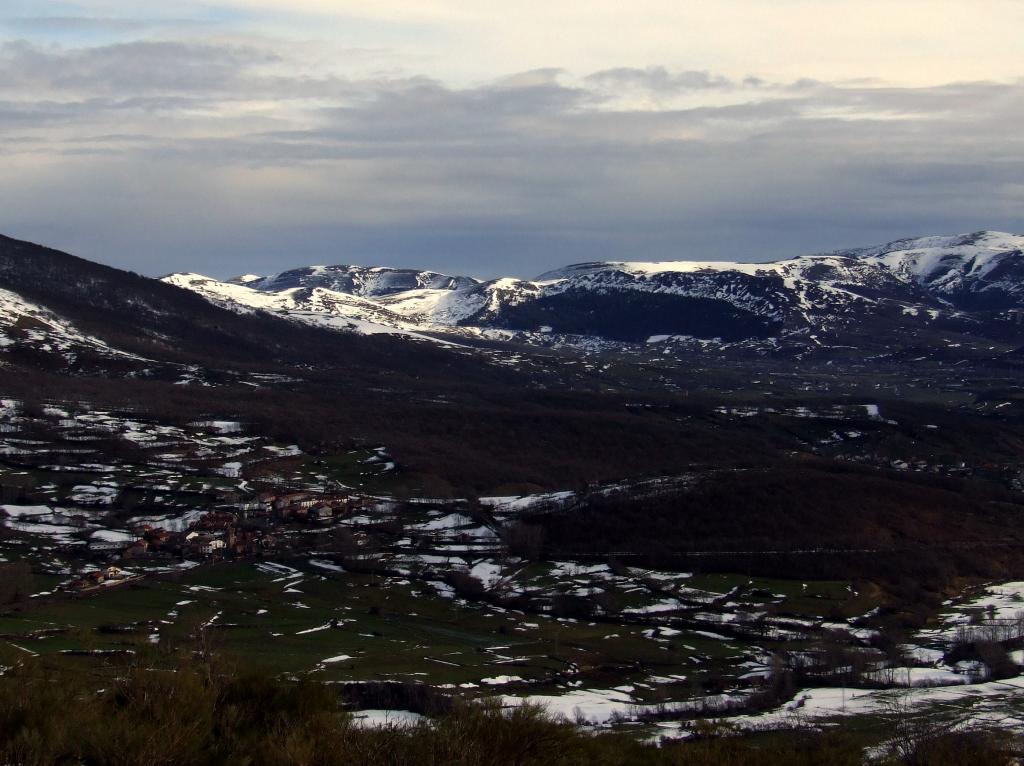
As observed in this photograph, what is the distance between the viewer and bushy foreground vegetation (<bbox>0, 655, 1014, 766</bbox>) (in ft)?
72.5

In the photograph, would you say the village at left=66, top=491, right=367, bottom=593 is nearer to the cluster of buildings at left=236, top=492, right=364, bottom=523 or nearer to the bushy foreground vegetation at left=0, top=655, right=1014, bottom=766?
the cluster of buildings at left=236, top=492, right=364, bottom=523

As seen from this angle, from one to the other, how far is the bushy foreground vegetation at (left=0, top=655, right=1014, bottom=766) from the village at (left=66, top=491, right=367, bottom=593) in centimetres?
6335

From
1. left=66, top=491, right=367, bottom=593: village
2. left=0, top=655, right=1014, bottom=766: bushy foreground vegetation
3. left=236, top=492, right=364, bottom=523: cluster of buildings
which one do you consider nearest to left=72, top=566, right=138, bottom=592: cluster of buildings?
left=66, top=491, right=367, bottom=593: village

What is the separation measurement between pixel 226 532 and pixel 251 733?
82.4m

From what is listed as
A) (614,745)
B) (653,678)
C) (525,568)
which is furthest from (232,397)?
(614,745)

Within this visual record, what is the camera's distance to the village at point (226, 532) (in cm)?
9538

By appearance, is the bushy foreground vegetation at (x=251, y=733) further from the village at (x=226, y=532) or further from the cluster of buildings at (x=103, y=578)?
the village at (x=226, y=532)

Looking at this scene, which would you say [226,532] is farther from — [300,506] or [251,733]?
[251,733]

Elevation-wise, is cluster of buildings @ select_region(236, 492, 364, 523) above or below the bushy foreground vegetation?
below

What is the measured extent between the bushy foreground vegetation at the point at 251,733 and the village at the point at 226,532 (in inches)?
2494

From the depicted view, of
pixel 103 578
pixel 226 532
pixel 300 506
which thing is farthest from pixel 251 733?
pixel 300 506

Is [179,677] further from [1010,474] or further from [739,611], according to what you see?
[1010,474]

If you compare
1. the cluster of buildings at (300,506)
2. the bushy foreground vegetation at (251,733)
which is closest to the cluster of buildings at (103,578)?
the cluster of buildings at (300,506)

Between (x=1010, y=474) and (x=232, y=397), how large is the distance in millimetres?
119173
